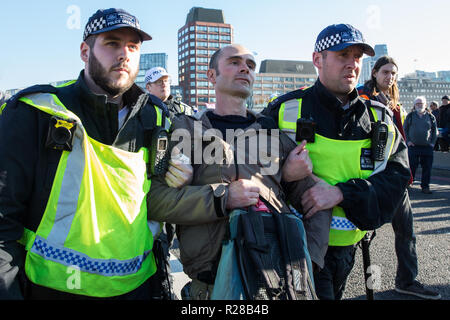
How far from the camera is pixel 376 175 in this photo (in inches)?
90.7

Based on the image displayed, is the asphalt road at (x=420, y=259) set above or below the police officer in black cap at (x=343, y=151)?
below

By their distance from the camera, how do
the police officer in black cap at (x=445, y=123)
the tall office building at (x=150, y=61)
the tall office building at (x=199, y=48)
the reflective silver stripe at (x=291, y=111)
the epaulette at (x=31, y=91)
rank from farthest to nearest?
1. the tall office building at (x=150, y=61)
2. the tall office building at (x=199, y=48)
3. the police officer in black cap at (x=445, y=123)
4. the reflective silver stripe at (x=291, y=111)
5. the epaulette at (x=31, y=91)

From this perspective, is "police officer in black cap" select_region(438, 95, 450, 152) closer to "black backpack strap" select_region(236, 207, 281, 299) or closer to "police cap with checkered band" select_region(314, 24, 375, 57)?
"police cap with checkered band" select_region(314, 24, 375, 57)

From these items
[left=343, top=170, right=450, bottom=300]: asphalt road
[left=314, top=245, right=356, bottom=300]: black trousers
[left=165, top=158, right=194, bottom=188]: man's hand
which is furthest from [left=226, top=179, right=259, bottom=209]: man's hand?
[left=343, top=170, right=450, bottom=300]: asphalt road

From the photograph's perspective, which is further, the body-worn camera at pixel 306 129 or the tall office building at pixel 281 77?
the tall office building at pixel 281 77

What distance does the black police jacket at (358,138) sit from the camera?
86.7 inches

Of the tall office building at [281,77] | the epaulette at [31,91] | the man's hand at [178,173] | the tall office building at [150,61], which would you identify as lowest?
the man's hand at [178,173]

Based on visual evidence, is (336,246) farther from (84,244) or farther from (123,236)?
(84,244)

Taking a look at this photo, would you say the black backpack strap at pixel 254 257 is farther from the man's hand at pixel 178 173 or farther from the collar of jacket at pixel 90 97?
the collar of jacket at pixel 90 97

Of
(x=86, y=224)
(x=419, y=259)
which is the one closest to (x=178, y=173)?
(x=86, y=224)

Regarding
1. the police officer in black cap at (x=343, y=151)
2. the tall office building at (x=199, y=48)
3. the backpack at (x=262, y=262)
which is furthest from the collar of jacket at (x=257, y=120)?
the tall office building at (x=199, y=48)

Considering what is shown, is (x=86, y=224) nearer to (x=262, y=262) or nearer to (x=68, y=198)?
(x=68, y=198)

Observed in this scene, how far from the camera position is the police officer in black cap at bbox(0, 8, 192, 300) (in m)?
1.61

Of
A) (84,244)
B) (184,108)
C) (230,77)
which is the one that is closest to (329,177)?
(230,77)
